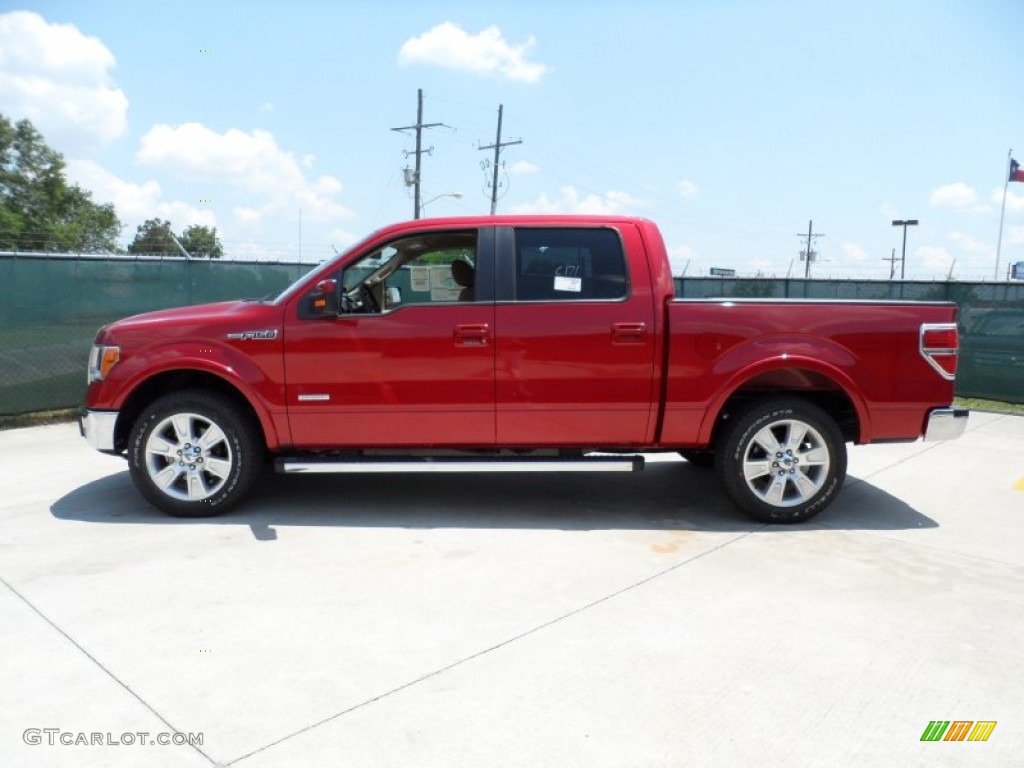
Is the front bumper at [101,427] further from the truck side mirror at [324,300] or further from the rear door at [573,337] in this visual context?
the rear door at [573,337]

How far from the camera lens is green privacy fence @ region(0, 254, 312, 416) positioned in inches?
332

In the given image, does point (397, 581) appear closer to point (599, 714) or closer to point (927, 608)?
point (599, 714)

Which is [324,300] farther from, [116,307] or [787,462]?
[116,307]

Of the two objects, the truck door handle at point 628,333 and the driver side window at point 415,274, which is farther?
the driver side window at point 415,274

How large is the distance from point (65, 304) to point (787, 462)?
7.75 metres

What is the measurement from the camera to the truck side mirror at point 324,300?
510 centimetres

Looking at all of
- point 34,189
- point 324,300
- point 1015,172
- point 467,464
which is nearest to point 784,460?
point 467,464

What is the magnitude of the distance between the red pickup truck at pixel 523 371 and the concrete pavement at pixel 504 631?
1.33ft

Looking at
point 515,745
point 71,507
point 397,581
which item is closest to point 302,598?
point 397,581

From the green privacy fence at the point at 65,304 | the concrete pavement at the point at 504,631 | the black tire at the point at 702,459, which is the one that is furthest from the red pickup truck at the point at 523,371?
the green privacy fence at the point at 65,304

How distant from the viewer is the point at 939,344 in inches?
203

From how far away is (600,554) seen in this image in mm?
4660

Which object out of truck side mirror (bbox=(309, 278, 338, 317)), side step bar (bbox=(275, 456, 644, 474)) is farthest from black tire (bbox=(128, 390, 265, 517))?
truck side mirror (bbox=(309, 278, 338, 317))

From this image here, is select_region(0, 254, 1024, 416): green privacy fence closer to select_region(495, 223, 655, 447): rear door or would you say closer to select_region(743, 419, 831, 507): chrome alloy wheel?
select_region(495, 223, 655, 447): rear door
